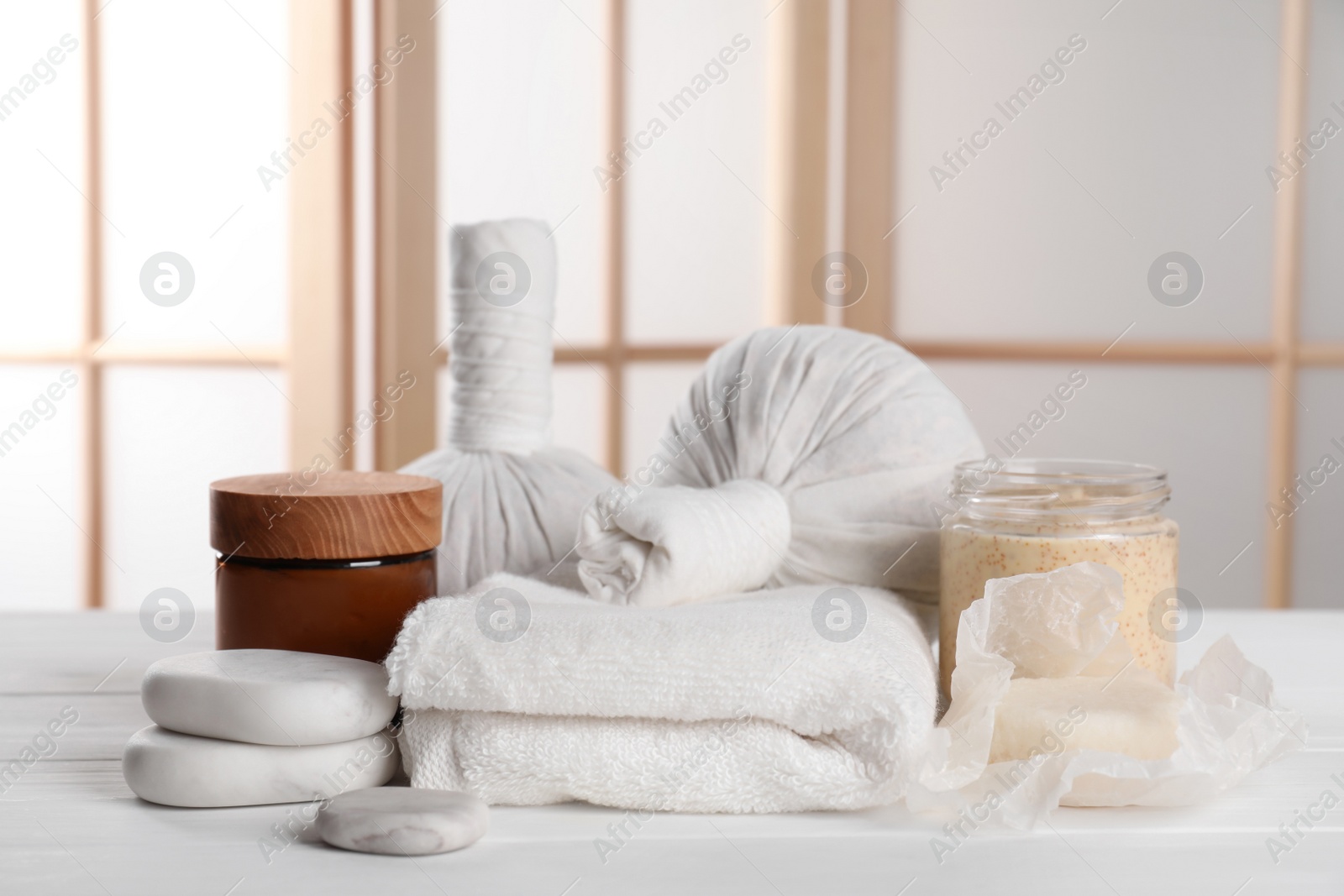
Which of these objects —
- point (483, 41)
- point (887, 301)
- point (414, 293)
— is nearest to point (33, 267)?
point (414, 293)

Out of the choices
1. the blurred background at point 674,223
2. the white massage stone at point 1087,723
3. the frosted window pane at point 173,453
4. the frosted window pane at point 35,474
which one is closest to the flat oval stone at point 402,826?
the white massage stone at point 1087,723

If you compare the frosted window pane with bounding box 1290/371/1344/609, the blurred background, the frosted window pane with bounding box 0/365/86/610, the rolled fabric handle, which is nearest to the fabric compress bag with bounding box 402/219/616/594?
the rolled fabric handle

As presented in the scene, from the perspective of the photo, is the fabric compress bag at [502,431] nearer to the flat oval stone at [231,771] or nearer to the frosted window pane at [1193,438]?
the flat oval stone at [231,771]

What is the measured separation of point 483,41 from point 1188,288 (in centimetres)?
98

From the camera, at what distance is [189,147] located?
155 cm

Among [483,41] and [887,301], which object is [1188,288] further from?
[483,41]

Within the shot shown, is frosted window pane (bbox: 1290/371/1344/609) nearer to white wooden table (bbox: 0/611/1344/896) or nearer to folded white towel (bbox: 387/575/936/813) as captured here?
white wooden table (bbox: 0/611/1344/896)

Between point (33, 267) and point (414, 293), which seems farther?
point (33, 267)

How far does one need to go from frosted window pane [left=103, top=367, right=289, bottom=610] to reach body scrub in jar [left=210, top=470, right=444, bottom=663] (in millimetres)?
1067

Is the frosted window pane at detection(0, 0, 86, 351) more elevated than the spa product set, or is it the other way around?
the frosted window pane at detection(0, 0, 86, 351)

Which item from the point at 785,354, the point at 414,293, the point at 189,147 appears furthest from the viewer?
the point at 189,147

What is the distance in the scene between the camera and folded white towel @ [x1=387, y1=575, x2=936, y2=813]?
46cm

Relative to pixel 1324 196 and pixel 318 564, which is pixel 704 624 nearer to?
pixel 318 564

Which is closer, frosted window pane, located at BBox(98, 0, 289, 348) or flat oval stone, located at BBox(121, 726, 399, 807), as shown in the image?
flat oval stone, located at BBox(121, 726, 399, 807)
